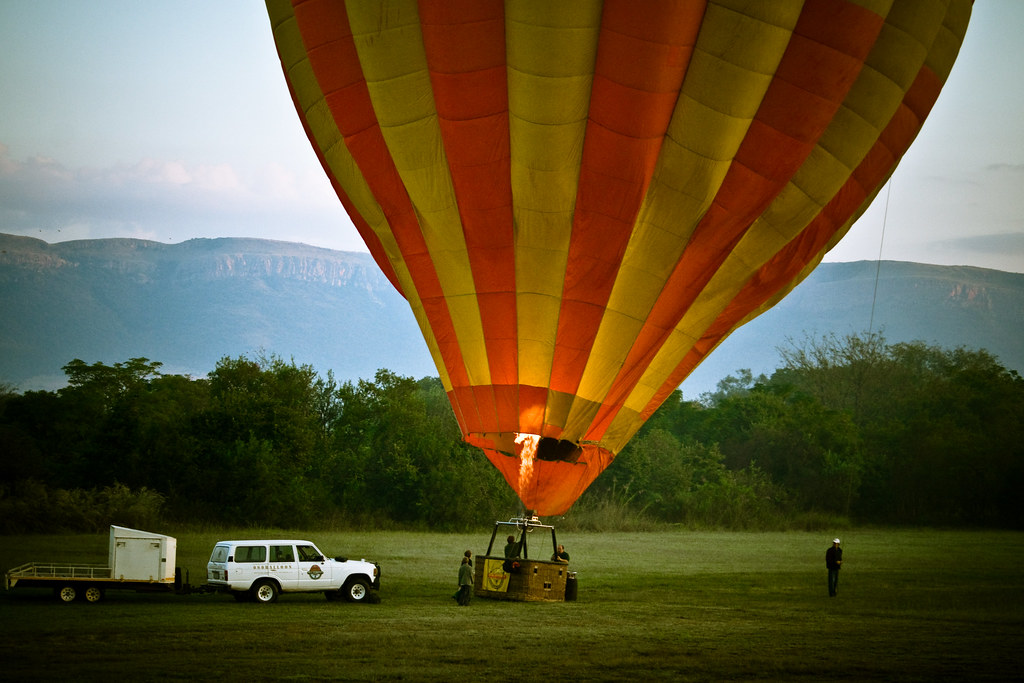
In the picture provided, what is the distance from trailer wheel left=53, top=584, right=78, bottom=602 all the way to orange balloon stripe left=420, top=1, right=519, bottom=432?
6163 millimetres

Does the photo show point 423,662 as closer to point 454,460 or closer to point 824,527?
point 454,460

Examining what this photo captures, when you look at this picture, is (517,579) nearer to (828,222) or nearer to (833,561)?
(833,561)

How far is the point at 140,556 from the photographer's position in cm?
1425

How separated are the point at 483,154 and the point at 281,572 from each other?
687 centimetres

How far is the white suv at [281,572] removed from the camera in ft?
46.6

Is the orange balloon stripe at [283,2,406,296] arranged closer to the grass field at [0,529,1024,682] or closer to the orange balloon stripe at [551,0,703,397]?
the orange balloon stripe at [551,0,703,397]

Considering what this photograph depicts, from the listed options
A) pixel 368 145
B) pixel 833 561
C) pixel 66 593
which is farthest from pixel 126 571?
pixel 833 561

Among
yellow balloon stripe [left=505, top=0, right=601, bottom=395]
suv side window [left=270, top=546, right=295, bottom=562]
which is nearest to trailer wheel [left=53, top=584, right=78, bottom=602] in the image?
suv side window [left=270, top=546, right=295, bottom=562]

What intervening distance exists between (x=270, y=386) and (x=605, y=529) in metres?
14.0

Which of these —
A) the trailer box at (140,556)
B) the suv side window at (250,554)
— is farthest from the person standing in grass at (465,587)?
the trailer box at (140,556)

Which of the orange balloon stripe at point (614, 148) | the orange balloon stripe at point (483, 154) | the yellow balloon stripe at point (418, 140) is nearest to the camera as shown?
the orange balloon stripe at point (614, 148)

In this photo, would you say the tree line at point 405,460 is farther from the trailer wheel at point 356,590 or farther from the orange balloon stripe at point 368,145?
the orange balloon stripe at point 368,145

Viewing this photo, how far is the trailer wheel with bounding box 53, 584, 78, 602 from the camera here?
1377 cm

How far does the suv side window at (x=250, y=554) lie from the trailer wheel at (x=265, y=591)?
327 millimetres
